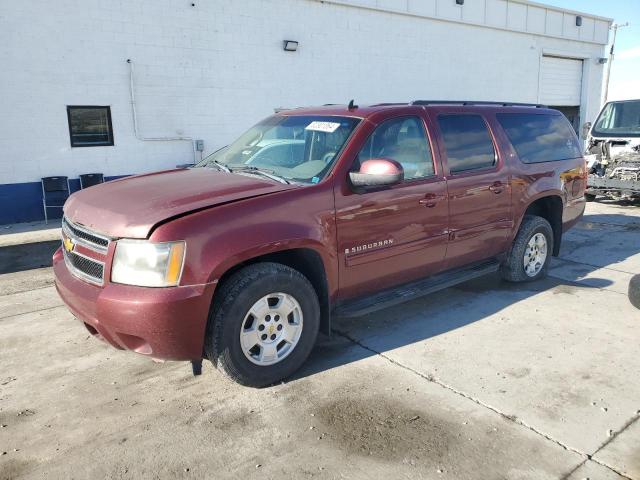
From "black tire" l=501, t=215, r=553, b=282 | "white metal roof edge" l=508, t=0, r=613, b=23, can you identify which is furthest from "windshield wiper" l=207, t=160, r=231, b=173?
"white metal roof edge" l=508, t=0, r=613, b=23

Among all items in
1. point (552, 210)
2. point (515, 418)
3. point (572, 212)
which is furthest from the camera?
point (572, 212)

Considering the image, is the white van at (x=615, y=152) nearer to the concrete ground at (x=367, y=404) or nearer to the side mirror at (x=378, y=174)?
the concrete ground at (x=367, y=404)

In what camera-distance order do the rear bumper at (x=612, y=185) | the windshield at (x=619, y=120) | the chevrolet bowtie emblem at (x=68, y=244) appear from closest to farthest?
the chevrolet bowtie emblem at (x=68, y=244), the rear bumper at (x=612, y=185), the windshield at (x=619, y=120)

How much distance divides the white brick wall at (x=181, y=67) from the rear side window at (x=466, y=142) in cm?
758

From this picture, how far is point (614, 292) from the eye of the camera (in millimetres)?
5359

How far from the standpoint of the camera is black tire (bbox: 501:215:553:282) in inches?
210

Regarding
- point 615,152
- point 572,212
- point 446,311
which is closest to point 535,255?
point 572,212

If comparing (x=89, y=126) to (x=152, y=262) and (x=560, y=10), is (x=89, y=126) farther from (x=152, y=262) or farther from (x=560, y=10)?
(x=560, y=10)

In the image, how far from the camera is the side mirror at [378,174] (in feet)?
11.8

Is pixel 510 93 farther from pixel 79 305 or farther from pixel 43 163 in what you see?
pixel 79 305

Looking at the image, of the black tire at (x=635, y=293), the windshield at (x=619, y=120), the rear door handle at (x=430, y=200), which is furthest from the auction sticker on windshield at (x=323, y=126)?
the windshield at (x=619, y=120)

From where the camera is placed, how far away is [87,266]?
10.9 ft

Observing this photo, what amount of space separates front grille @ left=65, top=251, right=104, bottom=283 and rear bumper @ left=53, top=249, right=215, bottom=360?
7 cm

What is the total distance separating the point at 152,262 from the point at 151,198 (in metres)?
0.56
